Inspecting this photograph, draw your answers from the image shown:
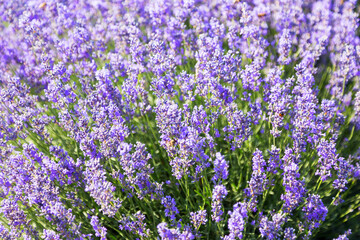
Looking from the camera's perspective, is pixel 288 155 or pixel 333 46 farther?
pixel 333 46

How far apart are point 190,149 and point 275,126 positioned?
0.86 meters

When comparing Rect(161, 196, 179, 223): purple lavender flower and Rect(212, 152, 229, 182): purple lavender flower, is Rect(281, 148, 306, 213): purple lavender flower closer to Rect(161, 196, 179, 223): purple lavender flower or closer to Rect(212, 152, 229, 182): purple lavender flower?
Rect(212, 152, 229, 182): purple lavender flower

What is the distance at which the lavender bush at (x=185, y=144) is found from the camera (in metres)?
2.66

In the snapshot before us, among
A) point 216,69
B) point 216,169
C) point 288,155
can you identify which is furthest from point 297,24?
point 216,169

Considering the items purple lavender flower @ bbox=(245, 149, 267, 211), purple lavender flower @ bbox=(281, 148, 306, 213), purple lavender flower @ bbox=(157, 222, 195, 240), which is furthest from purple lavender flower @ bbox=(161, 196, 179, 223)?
purple lavender flower @ bbox=(281, 148, 306, 213)

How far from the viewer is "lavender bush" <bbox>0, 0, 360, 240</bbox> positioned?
2660mm

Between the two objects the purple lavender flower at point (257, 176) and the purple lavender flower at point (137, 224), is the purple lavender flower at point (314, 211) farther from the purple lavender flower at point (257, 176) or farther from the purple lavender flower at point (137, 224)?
the purple lavender flower at point (137, 224)

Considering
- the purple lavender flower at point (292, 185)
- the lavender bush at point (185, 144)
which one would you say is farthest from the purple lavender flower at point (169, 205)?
the purple lavender flower at point (292, 185)

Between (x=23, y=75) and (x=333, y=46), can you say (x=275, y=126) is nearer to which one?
(x=333, y=46)

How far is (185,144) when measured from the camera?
8.26 feet

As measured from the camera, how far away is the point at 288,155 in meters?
2.70

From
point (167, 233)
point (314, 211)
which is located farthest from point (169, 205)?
point (314, 211)

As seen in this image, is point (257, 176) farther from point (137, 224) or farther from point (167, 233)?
point (137, 224)

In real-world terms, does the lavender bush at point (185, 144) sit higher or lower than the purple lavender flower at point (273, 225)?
higher
